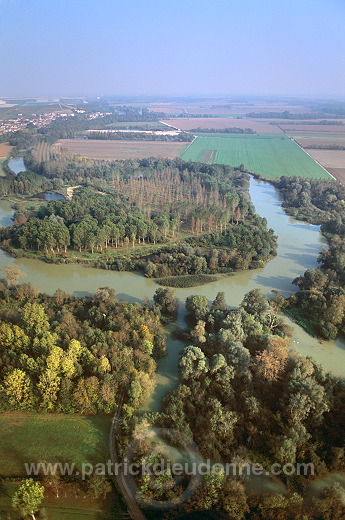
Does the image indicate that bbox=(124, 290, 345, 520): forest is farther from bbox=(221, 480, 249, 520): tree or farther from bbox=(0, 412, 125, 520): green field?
bbox=(0, 412, 125, 520): green field

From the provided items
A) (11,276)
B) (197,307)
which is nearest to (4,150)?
(11,276)

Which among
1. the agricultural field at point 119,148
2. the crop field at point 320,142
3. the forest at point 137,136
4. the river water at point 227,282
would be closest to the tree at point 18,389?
the river water at point 227,282

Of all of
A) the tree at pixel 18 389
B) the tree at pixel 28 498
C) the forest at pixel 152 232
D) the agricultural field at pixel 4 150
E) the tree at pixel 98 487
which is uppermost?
the agricultural field at pixel 4 150

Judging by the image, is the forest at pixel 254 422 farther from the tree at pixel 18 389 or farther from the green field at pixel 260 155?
the green field at pixel 260 155

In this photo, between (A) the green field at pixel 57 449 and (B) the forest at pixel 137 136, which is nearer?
(A) the green field at pixel 57 449

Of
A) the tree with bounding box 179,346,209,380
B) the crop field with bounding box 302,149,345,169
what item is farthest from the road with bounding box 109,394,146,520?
the crop field with bounding box 302,149,345,169

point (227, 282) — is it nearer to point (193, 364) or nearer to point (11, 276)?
point (193, 364)
